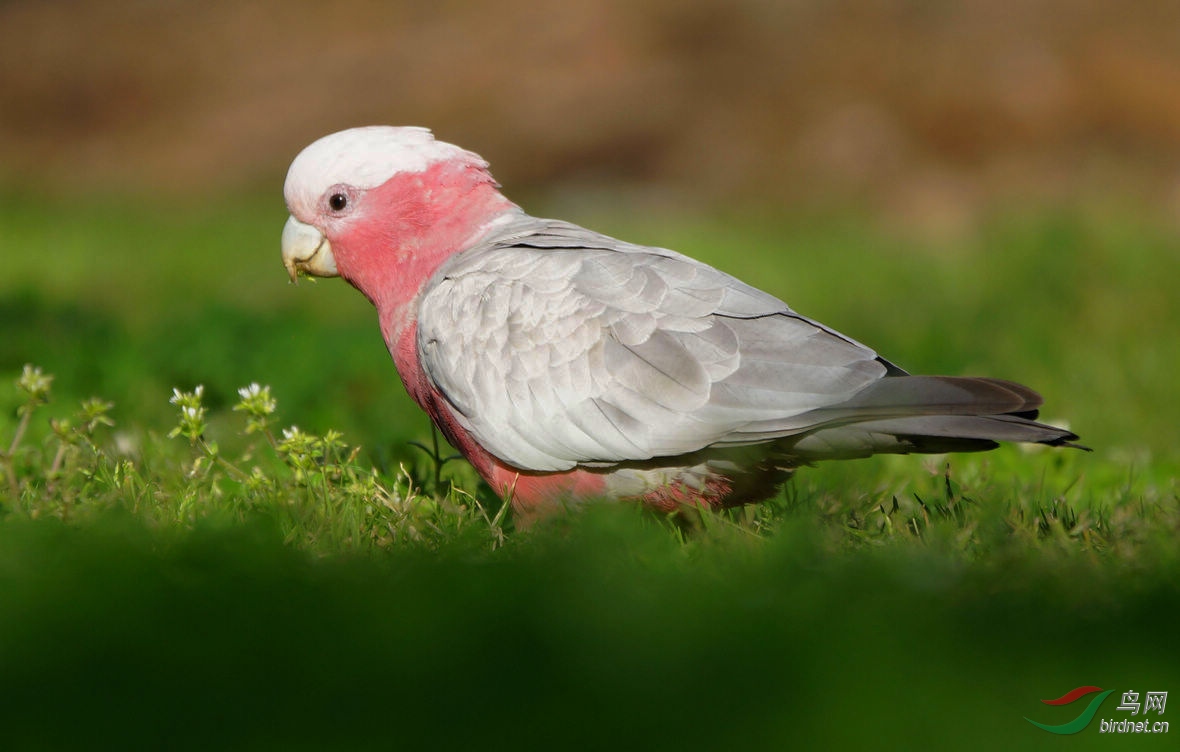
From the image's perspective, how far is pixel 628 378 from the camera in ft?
10.4

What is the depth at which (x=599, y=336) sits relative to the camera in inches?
127

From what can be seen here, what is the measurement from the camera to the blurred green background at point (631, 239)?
220 cm

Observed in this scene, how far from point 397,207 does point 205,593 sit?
156cm

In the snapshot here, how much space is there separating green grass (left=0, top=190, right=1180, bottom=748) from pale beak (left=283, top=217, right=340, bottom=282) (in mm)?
597

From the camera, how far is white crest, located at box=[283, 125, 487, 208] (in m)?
3.65

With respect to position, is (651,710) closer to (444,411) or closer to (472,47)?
(444,411)

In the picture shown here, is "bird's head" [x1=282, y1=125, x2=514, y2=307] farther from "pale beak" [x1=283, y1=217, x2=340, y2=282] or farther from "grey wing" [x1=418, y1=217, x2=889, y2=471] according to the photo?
"grey wing" [x1=418, y1=217, x2=889, y2=471]

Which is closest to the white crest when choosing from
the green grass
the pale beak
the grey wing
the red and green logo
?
the pale beak

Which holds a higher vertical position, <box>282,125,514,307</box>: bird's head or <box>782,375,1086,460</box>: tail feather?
<box>282,125,514,307</box>: bird's head

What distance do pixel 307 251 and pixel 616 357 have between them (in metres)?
1.17

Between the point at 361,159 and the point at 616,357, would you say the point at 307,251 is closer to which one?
the point at 361,159

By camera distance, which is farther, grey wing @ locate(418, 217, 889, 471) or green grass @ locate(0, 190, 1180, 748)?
grey wing @ locate(418, 217, 889, 471)

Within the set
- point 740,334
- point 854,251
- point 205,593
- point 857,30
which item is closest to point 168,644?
point 205,593

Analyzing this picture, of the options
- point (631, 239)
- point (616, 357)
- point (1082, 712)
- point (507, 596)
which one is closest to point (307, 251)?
point (616, 357)
